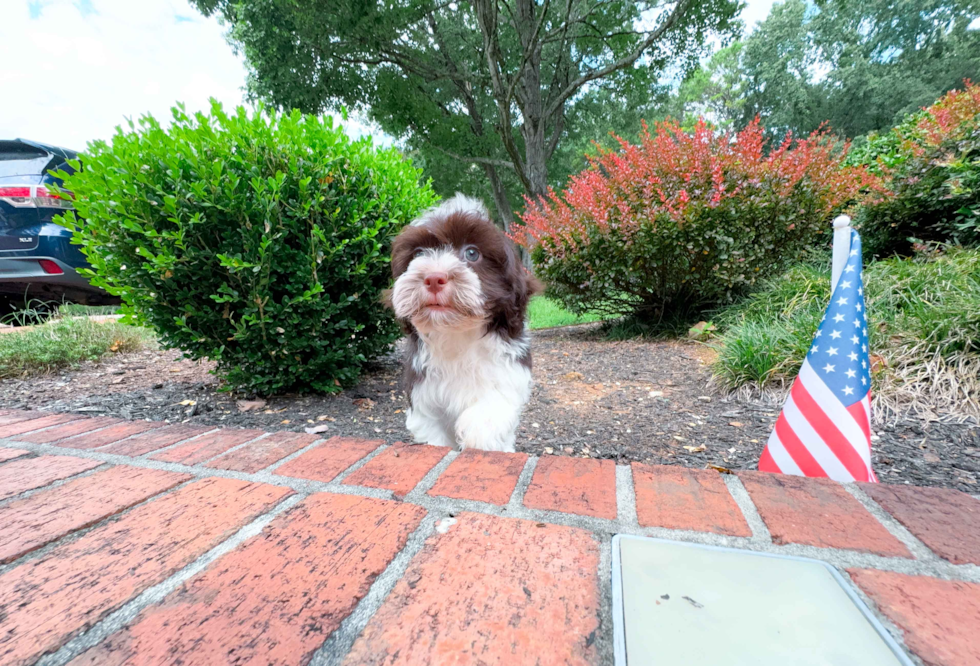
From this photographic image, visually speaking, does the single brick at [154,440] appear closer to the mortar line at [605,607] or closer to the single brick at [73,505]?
the single brick at [73,505]

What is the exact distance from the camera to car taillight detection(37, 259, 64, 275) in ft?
17.7

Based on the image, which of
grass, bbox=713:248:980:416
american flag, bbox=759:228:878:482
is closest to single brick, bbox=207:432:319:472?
american flag, bbox=759:228:878:482

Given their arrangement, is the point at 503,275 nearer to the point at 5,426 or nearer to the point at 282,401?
the point at 282,401

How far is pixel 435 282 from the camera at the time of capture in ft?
5.62

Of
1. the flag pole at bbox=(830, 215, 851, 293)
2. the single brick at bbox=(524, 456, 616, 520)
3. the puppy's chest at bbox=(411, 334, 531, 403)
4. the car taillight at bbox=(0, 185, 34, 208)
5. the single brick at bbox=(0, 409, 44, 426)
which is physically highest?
the car taillight at bbox=(0, 185, 34, 208)

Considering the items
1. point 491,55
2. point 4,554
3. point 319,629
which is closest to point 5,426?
point 4,554

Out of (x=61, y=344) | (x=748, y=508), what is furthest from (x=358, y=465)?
(x=61, y=344)

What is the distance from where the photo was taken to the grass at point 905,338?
8.31 ft

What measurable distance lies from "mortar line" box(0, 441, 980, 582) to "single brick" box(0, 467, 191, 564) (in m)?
0.07

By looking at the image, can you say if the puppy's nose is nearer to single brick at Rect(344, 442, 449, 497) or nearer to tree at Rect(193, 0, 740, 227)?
single brick at Rect(344, 442, 449, 497)

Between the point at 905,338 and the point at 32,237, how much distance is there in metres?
9.04

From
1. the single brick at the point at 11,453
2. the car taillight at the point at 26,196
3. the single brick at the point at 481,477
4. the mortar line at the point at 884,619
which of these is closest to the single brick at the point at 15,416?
the single brick at the point at 11,453

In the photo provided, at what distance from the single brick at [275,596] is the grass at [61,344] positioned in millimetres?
4154

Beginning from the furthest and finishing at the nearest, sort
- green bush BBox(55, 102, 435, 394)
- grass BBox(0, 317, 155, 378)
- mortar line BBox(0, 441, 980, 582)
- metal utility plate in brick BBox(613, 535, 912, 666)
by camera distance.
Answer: grass BBox(0, 317, 155, 378), green bush BBox(55, 102, 435, 394), mortar line BBox(0, 441, 980, 582), metal utility plate in brick BBox(613, 535, 912, 666)
